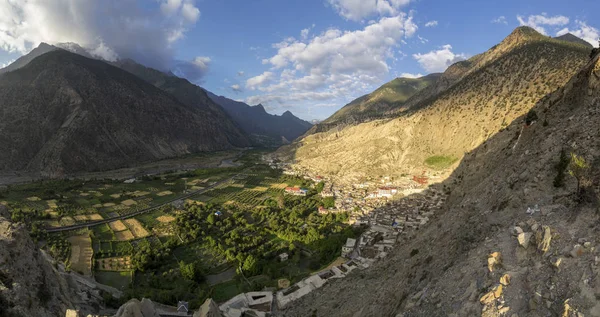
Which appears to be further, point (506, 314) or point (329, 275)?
point (329, 275)

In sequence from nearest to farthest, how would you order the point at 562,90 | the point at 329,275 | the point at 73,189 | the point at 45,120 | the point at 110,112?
the point at 562,90, the point at 329,275, the point at 73,189, the point at 45,120, the point at 110,112

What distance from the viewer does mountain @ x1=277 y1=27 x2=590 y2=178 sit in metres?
70.1

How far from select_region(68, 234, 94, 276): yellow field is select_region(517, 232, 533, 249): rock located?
4517 centimetres

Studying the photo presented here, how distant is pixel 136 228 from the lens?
56.7m

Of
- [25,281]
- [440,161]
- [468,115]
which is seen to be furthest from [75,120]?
[468,115]

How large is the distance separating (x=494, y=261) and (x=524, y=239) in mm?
1506

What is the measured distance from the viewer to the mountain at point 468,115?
70.1 metres

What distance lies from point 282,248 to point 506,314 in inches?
1589

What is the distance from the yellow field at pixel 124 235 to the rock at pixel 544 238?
2216 inches

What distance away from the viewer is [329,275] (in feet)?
117

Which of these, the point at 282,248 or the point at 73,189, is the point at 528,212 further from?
the point at 73,189

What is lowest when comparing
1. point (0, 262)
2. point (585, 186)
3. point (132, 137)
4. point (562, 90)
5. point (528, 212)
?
point (528, 212)

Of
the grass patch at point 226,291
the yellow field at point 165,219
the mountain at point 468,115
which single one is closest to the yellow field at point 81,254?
the yellow field at point 165,219

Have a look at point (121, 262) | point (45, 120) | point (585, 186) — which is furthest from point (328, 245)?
point (45, 120)
